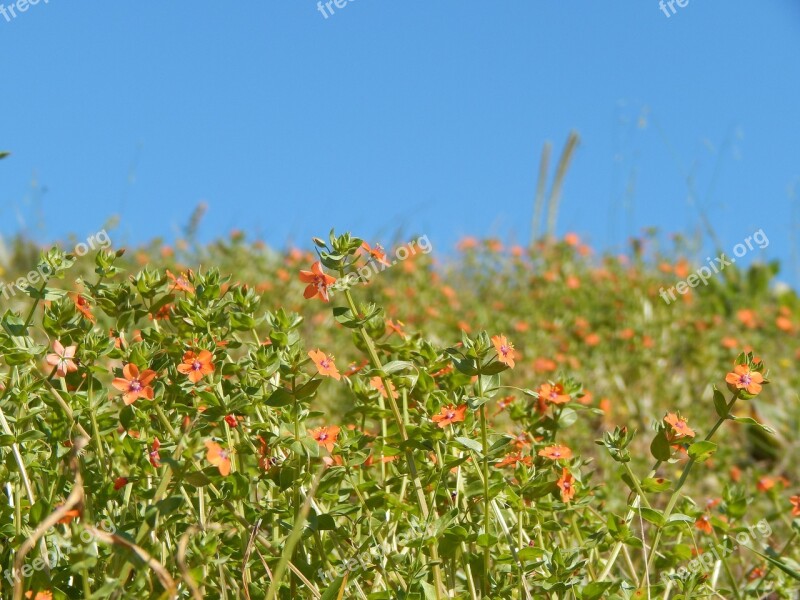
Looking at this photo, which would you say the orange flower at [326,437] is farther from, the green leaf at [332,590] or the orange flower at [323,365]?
the green leaf at [332,590]

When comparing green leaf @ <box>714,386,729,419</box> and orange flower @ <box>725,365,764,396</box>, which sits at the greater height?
orange flower @ <box>725,365,764,396</box>

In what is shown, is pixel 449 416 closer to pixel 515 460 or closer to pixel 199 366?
pixel 515 460

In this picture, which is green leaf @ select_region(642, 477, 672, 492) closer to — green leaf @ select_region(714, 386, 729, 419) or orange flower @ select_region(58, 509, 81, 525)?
green leaf @ select_region(714, 386, 729, 419)

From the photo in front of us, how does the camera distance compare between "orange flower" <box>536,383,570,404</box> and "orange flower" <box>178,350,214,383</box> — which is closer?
"orange flower" <box>178,350,214,383</box>

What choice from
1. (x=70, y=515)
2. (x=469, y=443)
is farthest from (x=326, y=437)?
(x=70, y=515)

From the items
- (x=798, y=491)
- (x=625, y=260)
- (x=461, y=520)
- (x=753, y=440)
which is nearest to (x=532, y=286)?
(x=625, y=260)

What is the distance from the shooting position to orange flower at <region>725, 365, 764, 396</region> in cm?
173

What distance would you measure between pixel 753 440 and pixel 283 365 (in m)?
3.89

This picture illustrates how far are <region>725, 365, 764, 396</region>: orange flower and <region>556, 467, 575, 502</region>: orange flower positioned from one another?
1.25ft

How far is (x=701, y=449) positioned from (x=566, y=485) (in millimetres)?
292

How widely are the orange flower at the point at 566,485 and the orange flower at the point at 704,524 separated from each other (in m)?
0.47

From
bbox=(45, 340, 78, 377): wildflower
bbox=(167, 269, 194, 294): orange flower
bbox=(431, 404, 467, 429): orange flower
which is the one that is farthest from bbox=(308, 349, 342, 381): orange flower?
bbox=(45, 340, 78, 377): wildflower

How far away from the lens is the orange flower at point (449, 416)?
173cm

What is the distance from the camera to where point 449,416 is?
68.6 inches
